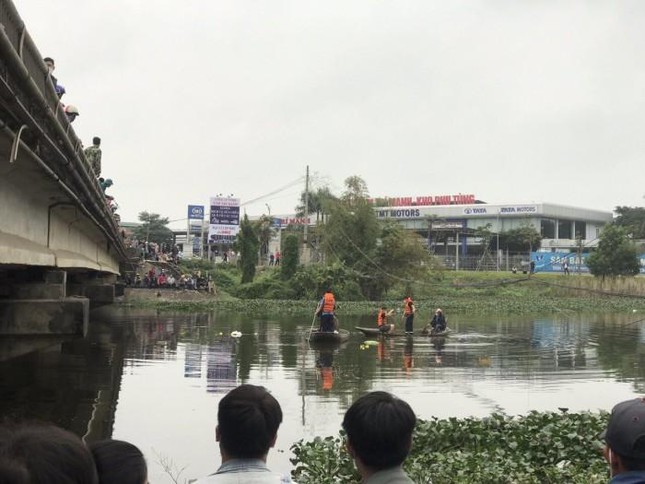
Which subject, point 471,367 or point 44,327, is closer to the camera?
point 44,327

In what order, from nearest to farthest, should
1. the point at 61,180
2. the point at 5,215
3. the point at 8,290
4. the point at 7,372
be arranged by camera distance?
the point at 5,215
the point at 61,180
the point at 8,290
the point at 7,372

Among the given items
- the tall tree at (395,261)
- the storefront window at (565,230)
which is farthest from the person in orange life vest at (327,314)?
the storefront window at (565,230)

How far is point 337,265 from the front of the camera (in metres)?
55.0

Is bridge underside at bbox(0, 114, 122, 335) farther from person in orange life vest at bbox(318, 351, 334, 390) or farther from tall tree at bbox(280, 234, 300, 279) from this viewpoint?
tall tree at bbox(280, 234, 300, 279)

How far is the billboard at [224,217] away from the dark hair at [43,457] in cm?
6553

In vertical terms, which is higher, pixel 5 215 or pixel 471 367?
pixel 5 215

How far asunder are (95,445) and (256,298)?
53408 mm

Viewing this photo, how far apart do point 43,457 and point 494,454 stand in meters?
7.32

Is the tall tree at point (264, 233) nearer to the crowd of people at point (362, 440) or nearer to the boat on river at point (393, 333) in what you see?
the boat on river at point (393, 333)

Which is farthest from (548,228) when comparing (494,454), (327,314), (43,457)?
(43,457)

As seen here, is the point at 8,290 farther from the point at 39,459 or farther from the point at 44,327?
the point at 39,459

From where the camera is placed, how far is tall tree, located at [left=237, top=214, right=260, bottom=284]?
60.9m

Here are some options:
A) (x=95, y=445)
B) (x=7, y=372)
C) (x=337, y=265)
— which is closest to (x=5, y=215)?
(x=95, y=445)

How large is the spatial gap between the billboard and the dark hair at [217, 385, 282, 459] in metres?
64.4
